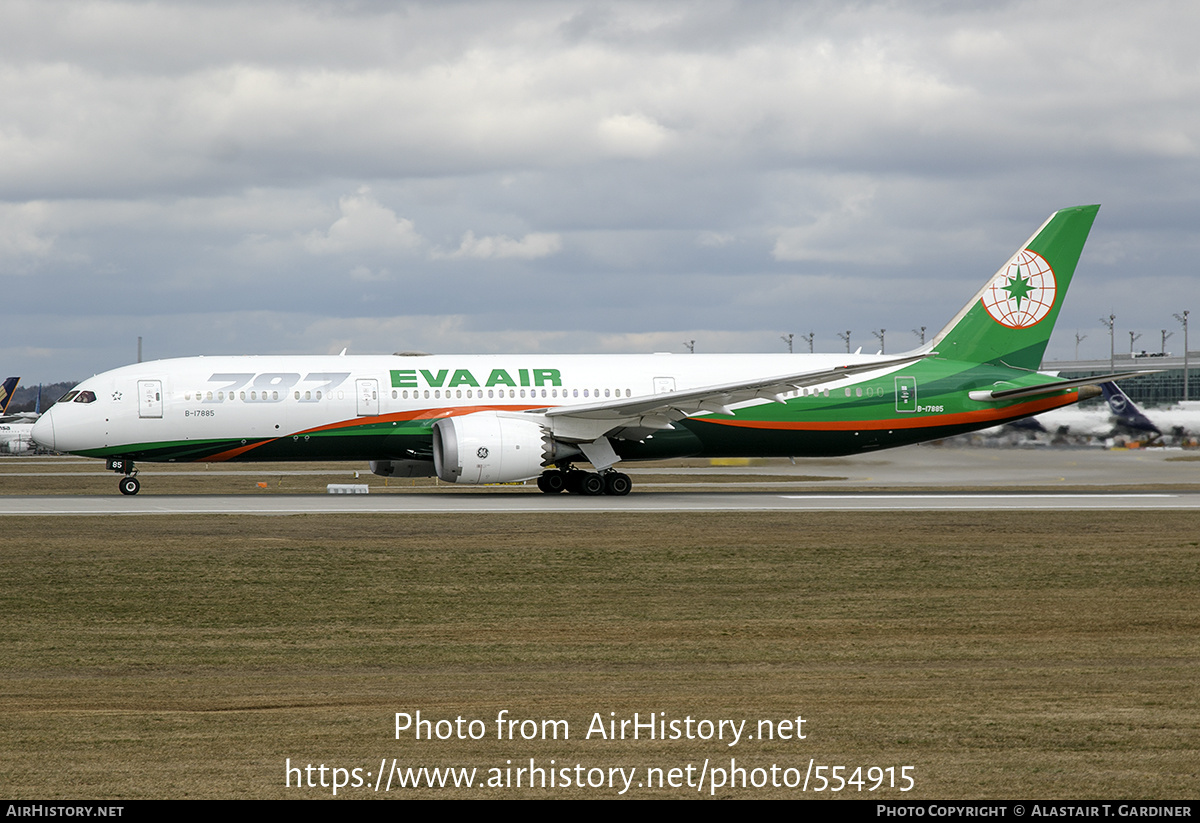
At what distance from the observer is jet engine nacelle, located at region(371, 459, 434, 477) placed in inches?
1348

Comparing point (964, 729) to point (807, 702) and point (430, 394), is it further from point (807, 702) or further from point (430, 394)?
point (430, 394)

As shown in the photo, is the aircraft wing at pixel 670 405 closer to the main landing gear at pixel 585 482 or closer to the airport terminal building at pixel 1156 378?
the main landing gear at pixel 585 482

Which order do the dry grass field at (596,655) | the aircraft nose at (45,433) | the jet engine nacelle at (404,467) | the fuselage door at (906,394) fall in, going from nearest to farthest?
the dry grass field at (596,655), the aircraft nose at (45,433), the jet engine nacelle at (404,467), the fuselage door at (906,394)

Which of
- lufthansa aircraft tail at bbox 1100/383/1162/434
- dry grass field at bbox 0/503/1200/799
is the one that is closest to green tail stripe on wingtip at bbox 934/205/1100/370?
dry grass field at bbox 0/503/1200/799

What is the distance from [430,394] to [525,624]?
1946 centimetres

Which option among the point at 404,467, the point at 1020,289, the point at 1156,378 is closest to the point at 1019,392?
the point at 1020,289

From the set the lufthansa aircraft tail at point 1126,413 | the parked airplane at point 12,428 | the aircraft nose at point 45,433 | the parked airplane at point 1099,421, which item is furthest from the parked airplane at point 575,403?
the parked airplane at point 12,428

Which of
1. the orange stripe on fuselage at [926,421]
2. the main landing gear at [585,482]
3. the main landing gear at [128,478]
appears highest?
the orange stripe on fuselage at [926,421]

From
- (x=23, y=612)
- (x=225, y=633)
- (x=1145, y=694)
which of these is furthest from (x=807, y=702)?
(x=23, y=612)

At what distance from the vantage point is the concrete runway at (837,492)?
Result: 29328 millimetres

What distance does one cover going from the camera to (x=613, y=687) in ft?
35.6

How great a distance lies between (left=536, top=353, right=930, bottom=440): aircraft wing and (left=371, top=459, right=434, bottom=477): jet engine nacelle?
3667mm

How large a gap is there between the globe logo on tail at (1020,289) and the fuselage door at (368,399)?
58.2 ft

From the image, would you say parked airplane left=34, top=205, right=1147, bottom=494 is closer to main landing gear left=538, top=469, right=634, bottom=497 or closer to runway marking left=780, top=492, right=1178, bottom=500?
main landing gear left=538, top=469, right=634, bottom=497
